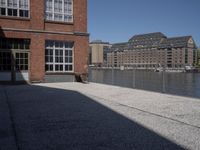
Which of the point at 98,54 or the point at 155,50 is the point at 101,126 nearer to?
the point at 155,50

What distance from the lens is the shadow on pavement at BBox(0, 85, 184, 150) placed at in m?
5.49

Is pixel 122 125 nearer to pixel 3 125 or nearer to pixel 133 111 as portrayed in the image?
pixel 133 111

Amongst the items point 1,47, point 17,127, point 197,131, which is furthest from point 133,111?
point 1,47

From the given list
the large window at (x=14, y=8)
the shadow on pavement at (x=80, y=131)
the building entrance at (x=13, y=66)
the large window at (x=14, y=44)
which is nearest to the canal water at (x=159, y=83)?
the building entrance at (x=13, y=66)

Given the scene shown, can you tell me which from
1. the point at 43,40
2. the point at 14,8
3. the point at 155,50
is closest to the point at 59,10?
the point at 43,40

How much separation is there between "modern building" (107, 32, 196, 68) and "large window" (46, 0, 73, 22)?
10715 cm

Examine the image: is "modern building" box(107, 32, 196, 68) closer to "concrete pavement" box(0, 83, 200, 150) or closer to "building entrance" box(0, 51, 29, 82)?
"building entrance" box(0, 51, 29, 82)

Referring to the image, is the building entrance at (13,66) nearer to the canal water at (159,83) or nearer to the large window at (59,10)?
the large window at (59,10)

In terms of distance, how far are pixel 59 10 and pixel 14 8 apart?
3.50 m

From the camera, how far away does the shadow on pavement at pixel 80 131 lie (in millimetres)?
5488

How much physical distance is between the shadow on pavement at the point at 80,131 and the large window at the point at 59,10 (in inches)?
541

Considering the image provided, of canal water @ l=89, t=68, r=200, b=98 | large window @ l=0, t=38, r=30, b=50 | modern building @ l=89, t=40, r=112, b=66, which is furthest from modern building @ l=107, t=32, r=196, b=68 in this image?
large window @ l=0, t=38, r=30, b=50

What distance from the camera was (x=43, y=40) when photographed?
21.4 meters

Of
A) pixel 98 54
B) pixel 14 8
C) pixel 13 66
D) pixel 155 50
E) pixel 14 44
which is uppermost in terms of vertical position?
→ pixel 155 50
